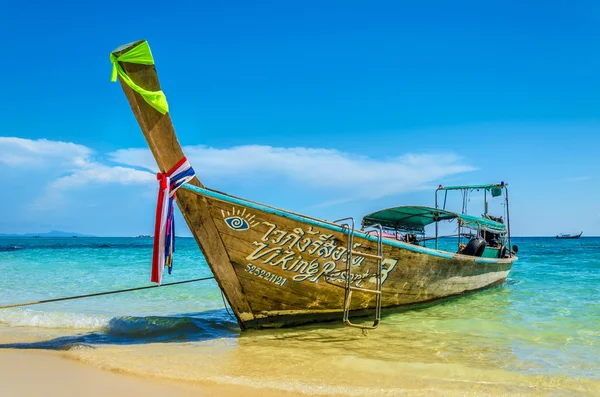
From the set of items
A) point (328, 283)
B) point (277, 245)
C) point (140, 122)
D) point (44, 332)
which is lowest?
point (44, 332)

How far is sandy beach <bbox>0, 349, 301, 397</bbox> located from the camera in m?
3.69

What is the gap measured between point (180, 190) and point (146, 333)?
2.56 m

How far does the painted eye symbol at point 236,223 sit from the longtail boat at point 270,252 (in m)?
0.01

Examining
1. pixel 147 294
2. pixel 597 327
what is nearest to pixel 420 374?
pixel 597 327

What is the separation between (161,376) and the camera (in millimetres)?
4129

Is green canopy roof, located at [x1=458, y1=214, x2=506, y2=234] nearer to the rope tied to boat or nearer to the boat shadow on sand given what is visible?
the boat shadow on sand

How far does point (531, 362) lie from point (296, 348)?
261cm

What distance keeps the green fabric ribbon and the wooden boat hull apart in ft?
3.44

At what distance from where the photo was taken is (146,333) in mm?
6285

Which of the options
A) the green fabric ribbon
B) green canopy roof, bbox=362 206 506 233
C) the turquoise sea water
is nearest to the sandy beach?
the turquoise sea water

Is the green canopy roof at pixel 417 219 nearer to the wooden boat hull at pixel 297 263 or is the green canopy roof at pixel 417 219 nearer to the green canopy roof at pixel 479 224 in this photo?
the green canopy roof at pixel 479 224

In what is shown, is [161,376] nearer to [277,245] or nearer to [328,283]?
[277,245]

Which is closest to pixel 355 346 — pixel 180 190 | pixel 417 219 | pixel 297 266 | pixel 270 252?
pixel 297 266

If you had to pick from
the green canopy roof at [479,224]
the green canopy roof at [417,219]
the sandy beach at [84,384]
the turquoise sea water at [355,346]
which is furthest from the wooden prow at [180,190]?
the green canopy roof at [479,224]
